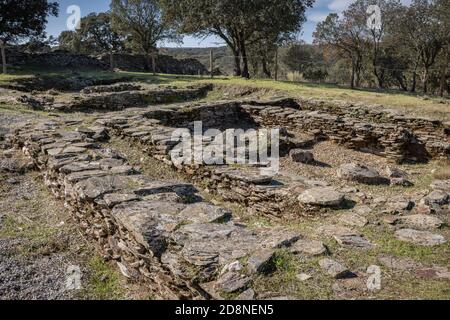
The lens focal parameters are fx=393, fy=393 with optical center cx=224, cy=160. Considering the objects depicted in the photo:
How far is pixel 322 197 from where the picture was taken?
535 cm

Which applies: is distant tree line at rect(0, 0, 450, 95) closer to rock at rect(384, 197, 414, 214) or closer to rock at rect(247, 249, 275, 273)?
rock at rect(384, 197, 414, 214)

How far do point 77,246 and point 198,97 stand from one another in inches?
498

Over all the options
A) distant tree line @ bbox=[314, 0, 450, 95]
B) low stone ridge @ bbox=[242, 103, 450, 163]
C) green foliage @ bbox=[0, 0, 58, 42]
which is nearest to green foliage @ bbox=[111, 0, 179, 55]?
green foliage @ bbox=[0, 0, 58, 42]

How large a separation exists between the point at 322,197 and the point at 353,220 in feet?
2.09

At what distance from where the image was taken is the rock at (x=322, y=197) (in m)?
5.27

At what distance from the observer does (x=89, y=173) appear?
601 cm

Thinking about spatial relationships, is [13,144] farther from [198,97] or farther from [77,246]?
[198,97]

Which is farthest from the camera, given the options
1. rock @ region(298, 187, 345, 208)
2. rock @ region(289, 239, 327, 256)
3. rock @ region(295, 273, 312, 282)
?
rock @ region(298, 187, 345, 208)

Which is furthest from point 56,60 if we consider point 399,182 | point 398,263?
point 398,263

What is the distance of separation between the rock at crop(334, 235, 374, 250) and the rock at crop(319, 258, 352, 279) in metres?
0.49

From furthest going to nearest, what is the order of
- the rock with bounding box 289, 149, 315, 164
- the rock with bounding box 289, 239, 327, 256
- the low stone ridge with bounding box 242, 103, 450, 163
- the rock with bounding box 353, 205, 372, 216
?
the low stone ridge with bounding box 242, 103, 450, 163 < the rock with bounding box 289, 149, 315, 164 < the rock with bounding box 353, 205, 372, 216 < the rock with bounding box 289, 239, 327, 256

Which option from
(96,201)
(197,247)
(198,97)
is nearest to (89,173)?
(96,201)

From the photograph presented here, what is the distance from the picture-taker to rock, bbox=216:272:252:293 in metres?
3.25

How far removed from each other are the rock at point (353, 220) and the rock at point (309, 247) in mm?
901
